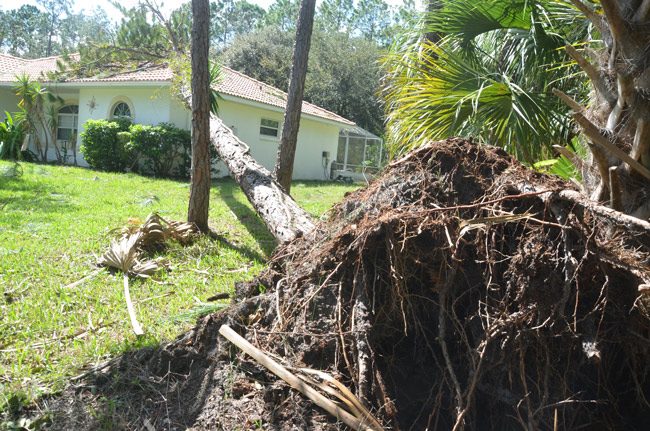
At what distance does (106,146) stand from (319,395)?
49.3 feet

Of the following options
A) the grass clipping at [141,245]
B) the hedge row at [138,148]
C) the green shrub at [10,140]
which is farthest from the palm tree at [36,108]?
the grass clipping at [141,245]

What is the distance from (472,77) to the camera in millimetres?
6191

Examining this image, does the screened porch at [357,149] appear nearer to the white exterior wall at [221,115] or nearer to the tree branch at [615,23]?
the white exterior wall at [221,115]

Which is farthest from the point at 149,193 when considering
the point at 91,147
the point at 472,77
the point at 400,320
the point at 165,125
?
the point at 400,320

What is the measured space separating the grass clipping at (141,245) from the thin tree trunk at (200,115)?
0.31m

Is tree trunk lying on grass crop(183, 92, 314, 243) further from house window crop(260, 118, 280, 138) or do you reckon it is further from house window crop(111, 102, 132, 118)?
house window crop(260, 118, 280, 138)

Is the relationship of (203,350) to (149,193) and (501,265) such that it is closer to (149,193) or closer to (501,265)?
(501,265)


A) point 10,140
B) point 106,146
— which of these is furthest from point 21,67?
point 106,146

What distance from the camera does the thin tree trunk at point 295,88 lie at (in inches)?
348

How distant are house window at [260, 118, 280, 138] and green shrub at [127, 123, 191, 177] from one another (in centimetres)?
403

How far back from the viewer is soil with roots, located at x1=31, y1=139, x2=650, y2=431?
2.79 metres

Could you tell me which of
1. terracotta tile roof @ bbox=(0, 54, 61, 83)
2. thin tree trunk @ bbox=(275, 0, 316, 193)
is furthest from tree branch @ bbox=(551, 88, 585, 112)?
terracotta tile roof @ bbox=(0, 54, 61, 83)

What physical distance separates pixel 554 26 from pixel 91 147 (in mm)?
13983

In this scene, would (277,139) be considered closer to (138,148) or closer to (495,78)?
(138,148)
